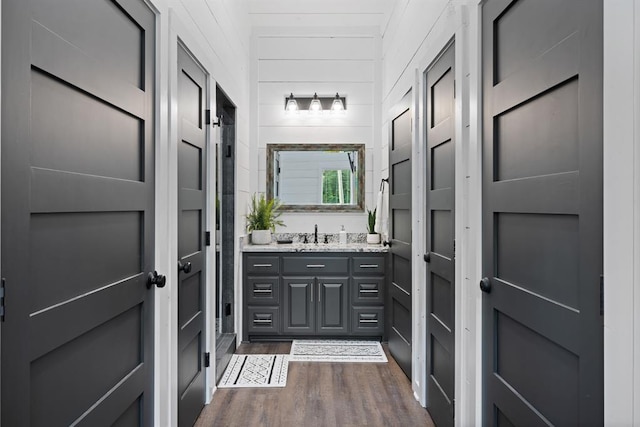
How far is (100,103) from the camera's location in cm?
132

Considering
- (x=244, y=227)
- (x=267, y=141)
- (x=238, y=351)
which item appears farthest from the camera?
(x=267, y=141)

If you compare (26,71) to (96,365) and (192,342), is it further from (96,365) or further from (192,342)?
(192,342)

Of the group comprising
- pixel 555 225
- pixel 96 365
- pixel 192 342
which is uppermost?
pixel 555 225

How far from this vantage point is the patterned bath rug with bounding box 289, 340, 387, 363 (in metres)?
3.36

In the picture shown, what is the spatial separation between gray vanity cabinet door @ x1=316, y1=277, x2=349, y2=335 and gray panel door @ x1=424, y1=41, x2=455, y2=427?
131cm

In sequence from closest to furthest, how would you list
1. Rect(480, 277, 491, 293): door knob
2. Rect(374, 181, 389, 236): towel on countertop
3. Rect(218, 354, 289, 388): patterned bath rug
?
Rect(480, 277, 491, 293): door knob → Rect(218, 354, 289, 388): patterned bath rug → Rect(374, 181, 389, 236): towel on countertop

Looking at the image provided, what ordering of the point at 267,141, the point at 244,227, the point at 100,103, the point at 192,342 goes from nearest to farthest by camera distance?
the point at 100,103
the point at 192,342
the point at 244,227
the point at 267,141

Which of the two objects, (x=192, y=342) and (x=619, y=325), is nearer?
(x=619, y=325)

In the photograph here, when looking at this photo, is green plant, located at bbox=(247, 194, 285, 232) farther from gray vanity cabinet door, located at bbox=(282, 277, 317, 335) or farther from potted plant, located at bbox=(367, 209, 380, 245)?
potted plant, located at bbox=(367, 209, 380, 245)

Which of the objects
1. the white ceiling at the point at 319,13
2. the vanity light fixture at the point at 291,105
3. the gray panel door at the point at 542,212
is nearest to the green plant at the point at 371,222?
the vanity light fixture at the point at 291,105

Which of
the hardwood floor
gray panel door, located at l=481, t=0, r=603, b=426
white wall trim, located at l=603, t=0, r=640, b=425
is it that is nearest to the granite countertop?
the hardwood floor

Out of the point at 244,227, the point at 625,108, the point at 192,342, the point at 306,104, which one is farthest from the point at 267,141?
the point at 625,108

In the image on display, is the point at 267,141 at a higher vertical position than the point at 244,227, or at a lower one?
higher

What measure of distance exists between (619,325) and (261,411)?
6.86ft
